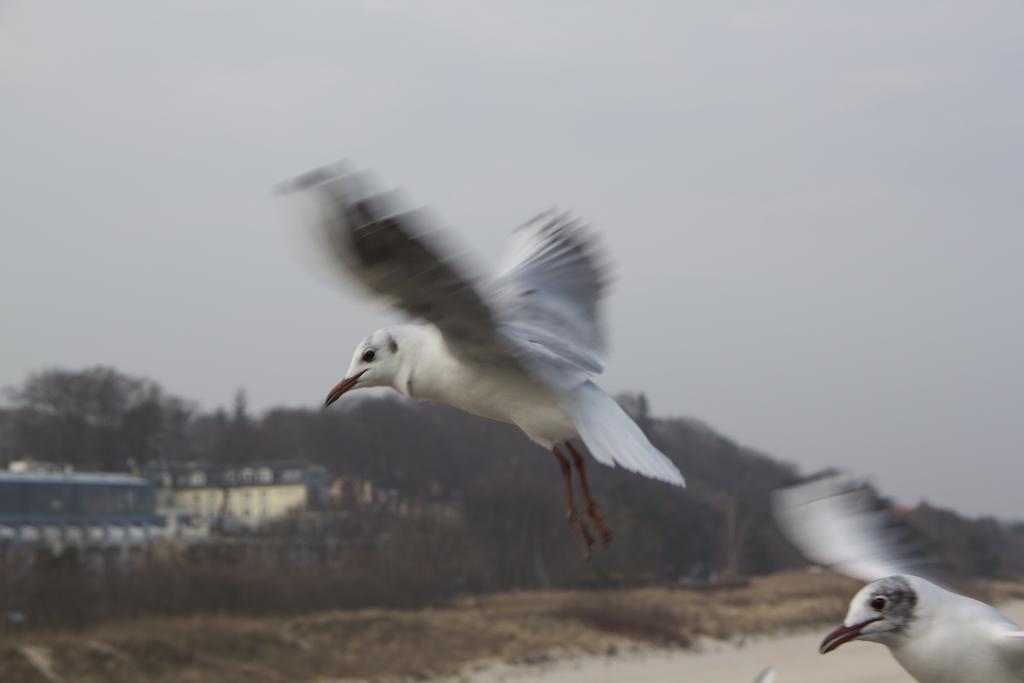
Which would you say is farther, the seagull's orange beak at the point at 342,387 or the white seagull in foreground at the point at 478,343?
the seagull's orange beak at the point at 342,387

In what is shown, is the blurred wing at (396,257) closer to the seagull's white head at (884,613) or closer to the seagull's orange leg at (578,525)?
the seagull's orange leg at (578,525)

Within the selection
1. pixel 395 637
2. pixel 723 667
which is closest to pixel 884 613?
pixel 395 637

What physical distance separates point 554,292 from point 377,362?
51.6 inches

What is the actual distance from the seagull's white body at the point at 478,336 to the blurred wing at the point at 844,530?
1158 millimetres

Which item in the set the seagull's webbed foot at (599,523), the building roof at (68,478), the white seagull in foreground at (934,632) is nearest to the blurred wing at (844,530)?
the white seagull in foreground at (934,632)

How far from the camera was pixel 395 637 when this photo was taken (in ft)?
117

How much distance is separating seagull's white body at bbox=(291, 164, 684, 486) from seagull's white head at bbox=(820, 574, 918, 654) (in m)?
0.97

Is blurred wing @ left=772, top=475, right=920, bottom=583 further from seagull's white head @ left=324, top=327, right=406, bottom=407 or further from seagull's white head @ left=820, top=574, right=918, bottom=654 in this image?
seagull's white head @ left=324, top=327, right=406, bottom=407

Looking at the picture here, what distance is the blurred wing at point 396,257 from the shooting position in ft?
11.8

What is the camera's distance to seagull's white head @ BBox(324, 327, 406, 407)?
4.56m

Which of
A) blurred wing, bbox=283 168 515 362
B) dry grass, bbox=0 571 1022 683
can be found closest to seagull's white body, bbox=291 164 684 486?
blurred wing, bbox=283 168 515 362

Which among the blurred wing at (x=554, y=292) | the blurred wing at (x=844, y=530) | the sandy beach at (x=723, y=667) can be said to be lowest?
the sandy beach at (x=723, y=667)

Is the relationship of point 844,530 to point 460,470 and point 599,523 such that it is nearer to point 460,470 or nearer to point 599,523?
point 599,523

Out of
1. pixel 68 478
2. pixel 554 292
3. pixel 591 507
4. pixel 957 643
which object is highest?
pixel 68 478
